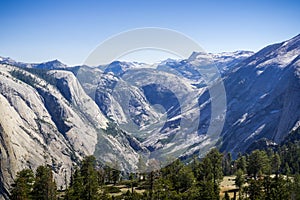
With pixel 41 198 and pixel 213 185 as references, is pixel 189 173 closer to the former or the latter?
pixel 213 185

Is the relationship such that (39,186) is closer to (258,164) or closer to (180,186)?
(180,186)

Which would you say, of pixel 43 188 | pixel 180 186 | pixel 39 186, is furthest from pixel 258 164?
pixel 39 186

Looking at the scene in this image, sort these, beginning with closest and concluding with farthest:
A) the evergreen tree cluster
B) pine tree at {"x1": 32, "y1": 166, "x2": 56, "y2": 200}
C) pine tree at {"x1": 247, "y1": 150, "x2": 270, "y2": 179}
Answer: the evergreen tree cluster, pine tree at {"x1": 32, "y1": 166, "x2": 56, "y2": 200}, pine tree at {"x1": 247, "y1": 150, "x2": 270, "y2": 179}

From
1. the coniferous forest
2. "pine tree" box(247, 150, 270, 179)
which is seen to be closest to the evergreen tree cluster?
the coniferous forest

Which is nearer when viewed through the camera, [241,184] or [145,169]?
[241,184]

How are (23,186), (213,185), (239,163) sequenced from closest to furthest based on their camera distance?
(23,186) < (213,185) < (239,163)

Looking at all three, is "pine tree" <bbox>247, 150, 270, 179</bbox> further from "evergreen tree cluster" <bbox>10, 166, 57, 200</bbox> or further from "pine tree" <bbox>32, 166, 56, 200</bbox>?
"pine tree" <bbox>32, 166, 56, 200</bbox>

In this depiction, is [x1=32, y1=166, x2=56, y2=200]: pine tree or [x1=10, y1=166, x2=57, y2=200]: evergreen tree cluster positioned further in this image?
[x1=32, y1=166, x2=56, y2=200]: pine tree

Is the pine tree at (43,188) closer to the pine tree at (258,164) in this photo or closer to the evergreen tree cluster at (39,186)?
the evergreen tree cluster at (39,186)

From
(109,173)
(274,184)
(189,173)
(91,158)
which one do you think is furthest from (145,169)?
(274,184)

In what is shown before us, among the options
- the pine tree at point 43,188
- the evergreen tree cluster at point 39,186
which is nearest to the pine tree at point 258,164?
the evergreen tree cluster at point 39,186

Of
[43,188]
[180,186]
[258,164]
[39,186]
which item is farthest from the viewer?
[258,164]
